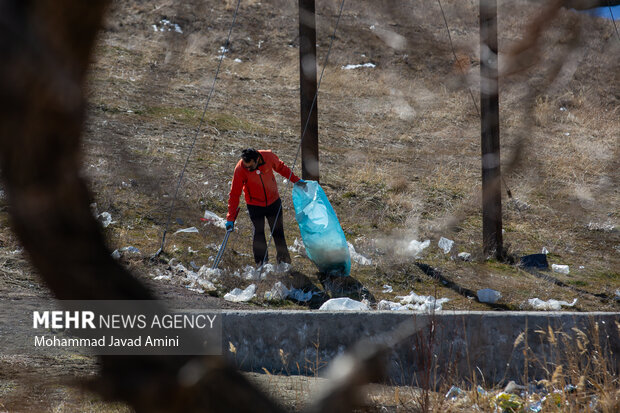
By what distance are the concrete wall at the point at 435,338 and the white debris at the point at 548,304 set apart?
2067 millimetres

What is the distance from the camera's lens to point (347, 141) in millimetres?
11898

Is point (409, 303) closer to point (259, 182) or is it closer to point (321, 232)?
point (321, 232)

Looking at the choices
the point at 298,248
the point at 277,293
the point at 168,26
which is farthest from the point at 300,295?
the point at 168,26

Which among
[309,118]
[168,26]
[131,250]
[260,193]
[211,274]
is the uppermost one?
[309,118]

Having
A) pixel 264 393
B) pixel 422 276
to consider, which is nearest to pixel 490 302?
pixel 422 276

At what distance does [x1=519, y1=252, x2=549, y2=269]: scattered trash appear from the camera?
25.6ft

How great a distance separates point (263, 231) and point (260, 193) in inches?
16.5

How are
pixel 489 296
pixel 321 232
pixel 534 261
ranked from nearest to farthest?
pixel 489 296 < pixel 321 232 < pixel 534 261

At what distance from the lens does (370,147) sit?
6090 mm

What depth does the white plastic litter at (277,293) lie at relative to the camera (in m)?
6.20

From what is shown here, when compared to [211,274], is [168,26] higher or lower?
higher

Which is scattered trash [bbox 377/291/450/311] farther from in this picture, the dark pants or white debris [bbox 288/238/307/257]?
white debris [bbox 288/238/307/257]

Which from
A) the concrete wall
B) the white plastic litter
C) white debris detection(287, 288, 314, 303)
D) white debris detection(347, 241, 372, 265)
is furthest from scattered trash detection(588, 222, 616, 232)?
the concrete wall

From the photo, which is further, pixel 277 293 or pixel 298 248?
pixel 298 248
